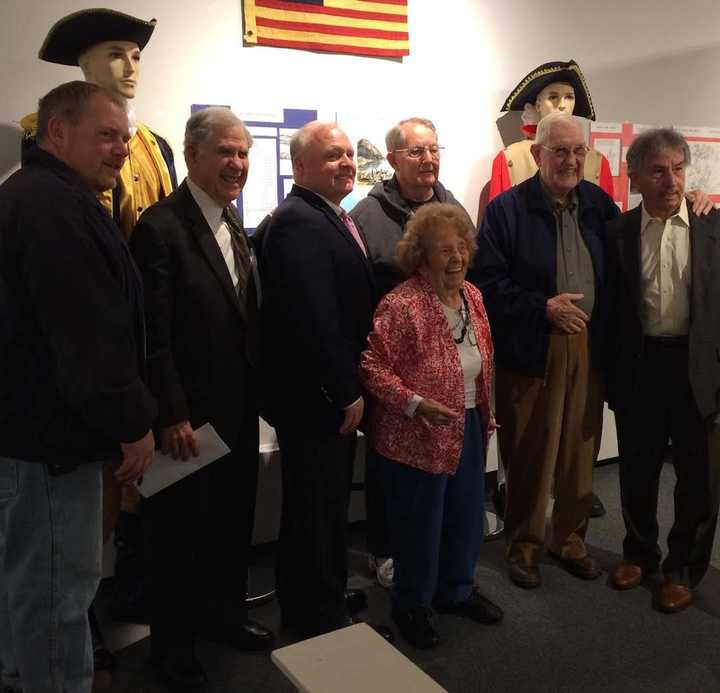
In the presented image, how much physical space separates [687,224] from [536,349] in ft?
2.10

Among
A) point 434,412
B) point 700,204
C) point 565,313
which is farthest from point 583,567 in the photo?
point 700,204

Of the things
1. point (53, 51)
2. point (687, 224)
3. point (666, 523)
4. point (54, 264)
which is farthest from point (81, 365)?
point (666, 523)

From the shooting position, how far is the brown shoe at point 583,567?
273 centimetres

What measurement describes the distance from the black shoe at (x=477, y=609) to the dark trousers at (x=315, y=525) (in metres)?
0.43

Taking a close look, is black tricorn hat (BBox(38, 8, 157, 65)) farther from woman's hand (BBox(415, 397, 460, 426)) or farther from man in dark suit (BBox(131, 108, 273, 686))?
woman's hand (BBox(415, 397, 460, 426))

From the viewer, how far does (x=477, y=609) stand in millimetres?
2453

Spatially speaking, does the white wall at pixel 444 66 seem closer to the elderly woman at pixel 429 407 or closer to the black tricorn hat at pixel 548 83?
the black tricorn hat at pixel 548 83

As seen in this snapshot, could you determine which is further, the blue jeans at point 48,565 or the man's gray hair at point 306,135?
the man's gray hair at point 306,135

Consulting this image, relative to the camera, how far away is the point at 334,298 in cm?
205

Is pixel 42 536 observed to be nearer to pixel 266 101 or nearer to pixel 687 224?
pixel 266 101

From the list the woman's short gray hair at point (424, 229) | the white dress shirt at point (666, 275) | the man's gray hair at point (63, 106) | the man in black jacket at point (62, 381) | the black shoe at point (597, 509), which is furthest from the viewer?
the black shoe at point (597, 509)

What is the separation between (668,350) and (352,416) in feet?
3.67

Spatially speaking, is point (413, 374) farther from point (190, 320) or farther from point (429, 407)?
point (190, 320)

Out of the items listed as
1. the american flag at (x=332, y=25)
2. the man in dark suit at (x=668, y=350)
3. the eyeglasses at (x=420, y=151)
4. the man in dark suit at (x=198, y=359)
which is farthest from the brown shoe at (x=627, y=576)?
the american flag at (x=332, y=25)
